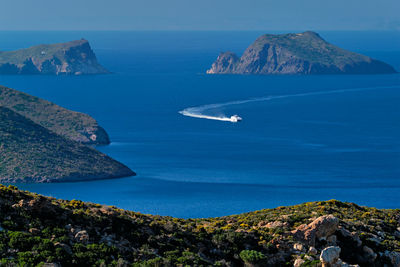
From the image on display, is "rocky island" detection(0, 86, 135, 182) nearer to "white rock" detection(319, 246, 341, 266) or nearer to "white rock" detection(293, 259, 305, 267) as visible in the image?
"white rock" detection(293, 259, 305, 267)

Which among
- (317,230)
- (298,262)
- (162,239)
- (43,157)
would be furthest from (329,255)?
(43,157)

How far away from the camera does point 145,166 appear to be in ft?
536

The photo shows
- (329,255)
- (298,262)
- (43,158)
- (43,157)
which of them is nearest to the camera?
(329,255)

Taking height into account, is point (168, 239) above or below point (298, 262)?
above

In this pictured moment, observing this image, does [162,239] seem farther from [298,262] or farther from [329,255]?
[329,255]

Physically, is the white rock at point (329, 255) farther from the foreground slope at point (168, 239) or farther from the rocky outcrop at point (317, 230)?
the rocky outcrop at point (317, 230)

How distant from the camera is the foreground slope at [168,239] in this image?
32125 millimetres

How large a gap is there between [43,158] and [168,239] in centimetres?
13899

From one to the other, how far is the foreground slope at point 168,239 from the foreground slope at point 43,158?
118725mm

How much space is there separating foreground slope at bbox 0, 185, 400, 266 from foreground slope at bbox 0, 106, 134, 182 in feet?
390

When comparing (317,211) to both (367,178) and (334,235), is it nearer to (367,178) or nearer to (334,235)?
(334,235)

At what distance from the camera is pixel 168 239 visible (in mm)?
35625

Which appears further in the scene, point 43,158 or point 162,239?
point 43,158

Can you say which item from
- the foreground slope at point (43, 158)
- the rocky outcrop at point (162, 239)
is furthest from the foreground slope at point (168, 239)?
the foreground slope at point (43, 158)
